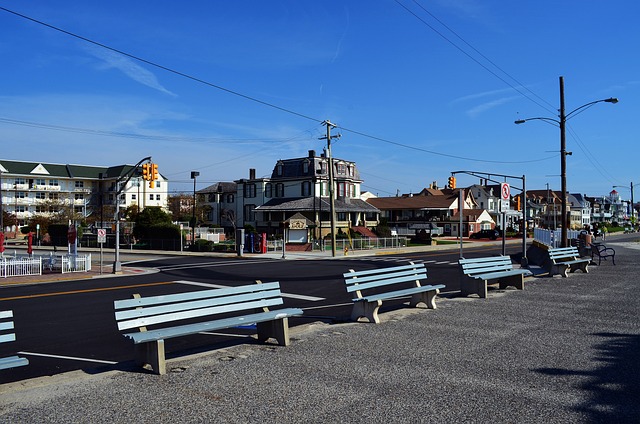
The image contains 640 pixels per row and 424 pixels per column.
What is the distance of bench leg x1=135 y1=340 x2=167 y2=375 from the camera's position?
22.3 ft

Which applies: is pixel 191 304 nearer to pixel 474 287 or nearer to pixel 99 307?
pixel 99 307

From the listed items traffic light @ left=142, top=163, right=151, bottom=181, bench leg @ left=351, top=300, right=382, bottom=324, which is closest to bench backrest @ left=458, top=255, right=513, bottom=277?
bench leg @ left=351, top=300, right=382, bottom=324

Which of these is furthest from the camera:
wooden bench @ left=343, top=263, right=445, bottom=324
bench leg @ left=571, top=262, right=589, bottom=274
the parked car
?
the parked car

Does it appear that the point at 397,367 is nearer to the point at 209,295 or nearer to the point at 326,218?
the point at 209,295

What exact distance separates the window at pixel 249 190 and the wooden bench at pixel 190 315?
6606 cm

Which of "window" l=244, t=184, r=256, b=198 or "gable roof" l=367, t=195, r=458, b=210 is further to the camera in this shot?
"gable roof" l=367, t=195, r=458, b=210

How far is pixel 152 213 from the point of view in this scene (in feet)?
193

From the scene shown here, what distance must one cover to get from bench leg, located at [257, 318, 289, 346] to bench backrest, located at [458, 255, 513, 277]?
21.1 ft

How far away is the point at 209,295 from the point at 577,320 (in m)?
7.22

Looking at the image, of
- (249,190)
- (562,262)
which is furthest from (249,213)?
(562,262)

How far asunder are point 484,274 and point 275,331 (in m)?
7.62

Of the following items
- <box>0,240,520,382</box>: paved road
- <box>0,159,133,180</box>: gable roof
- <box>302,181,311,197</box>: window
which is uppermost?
<box>0,159,133,180</box>: gable roof

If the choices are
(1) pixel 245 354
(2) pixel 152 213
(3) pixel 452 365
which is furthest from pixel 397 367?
(2) pixel 152 213

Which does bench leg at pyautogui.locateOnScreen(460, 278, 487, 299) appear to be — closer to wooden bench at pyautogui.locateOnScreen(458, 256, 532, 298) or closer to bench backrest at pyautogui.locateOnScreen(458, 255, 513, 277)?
wooden bench at pyautogui.locateOnScreen(458, 256, 532, 298)
